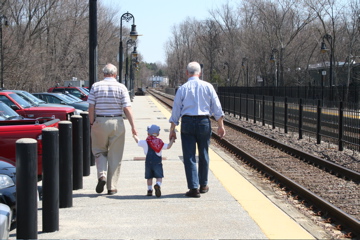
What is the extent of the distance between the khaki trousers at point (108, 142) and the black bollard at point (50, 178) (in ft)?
5.97

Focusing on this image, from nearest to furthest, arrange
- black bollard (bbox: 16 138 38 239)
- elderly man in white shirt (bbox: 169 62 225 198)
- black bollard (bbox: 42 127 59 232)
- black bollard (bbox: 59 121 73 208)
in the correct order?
black bollard (bbox: 16 138 38 239)
black bollard (bbox: 42 127 59 232)
black bollard (bbox: 59 121 73 208)
elderly man in white shirt (bbox: 169 62 225 198)

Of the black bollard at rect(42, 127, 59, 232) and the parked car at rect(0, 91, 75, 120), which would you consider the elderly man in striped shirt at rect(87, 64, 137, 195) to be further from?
the parked car at rect(0, 91, 75, 120)

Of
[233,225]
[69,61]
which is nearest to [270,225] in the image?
[233,225]

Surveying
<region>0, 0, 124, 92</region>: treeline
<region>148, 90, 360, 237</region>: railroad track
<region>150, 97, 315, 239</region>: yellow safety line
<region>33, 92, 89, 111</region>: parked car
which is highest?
<region>0, 0, 124, 92</region>: treeline

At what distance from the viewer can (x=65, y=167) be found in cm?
752

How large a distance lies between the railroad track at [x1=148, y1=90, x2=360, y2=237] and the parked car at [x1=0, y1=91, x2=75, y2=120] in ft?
15.1

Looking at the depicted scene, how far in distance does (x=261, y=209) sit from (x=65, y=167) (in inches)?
102

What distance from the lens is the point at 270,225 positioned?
6.74 metres

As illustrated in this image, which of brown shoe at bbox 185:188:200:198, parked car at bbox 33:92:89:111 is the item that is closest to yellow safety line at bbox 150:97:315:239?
brown shoe at bbox 185:188:200:198

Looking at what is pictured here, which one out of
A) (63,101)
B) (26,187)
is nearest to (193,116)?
(26,187)

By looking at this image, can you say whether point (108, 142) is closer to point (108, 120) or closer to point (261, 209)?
point (108, 120)

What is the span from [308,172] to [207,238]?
6525 mm

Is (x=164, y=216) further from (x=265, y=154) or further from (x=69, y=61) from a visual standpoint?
(x=69, y=61)

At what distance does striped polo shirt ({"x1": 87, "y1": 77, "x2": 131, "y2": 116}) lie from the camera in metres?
8.27
